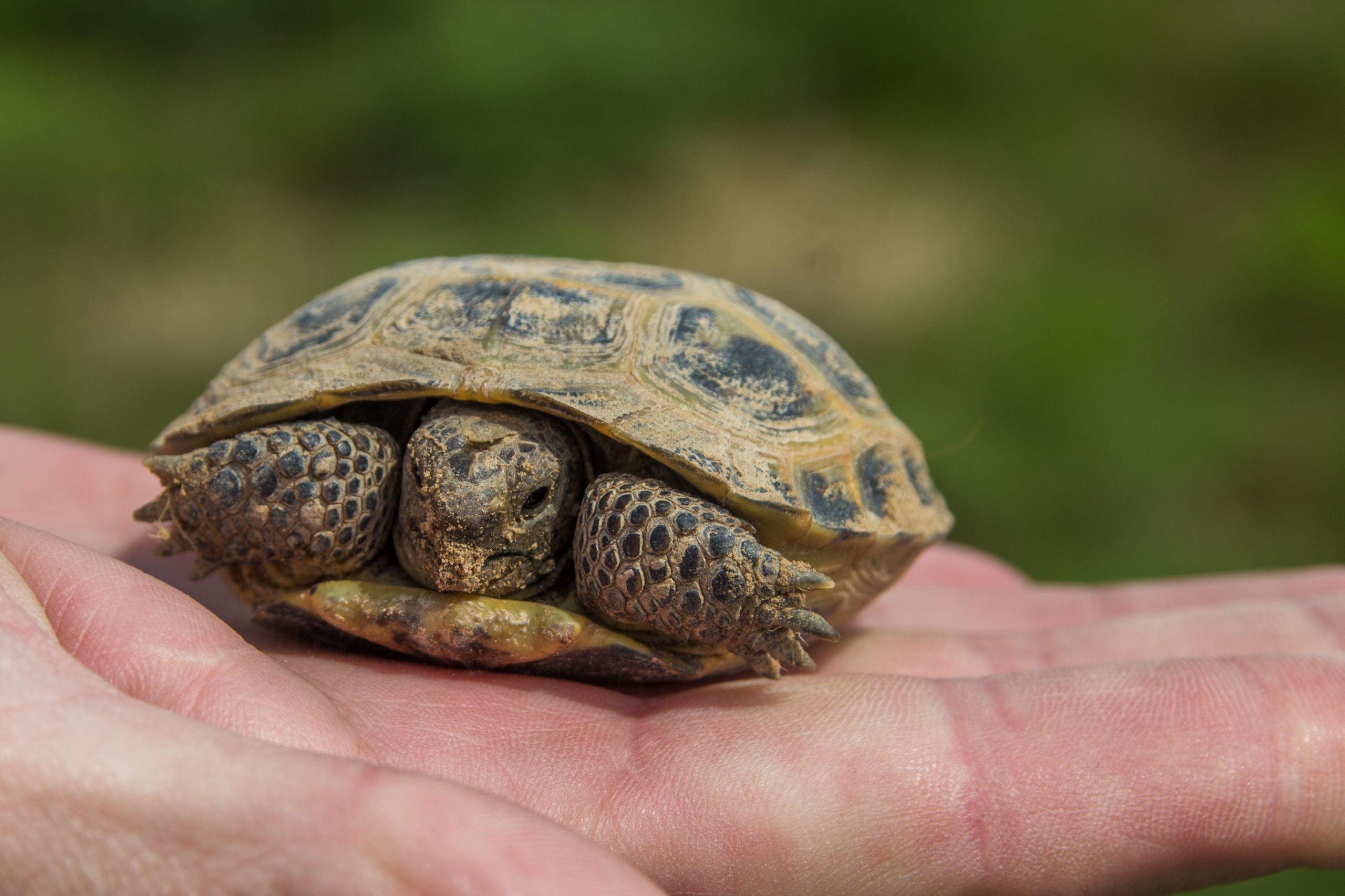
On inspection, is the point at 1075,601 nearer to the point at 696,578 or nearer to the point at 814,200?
the point at 696,578

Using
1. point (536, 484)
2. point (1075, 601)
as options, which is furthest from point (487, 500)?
point (1075, 601)

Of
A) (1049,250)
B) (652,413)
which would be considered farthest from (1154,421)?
(652,413)

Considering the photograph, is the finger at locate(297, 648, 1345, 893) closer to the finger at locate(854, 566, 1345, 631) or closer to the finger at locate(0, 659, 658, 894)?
the finger at locate(0, 659, 658, 894)

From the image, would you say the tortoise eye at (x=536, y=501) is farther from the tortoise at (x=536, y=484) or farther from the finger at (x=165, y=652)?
the finger at (x=165, y=652)

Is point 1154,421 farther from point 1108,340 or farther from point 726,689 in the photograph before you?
point 726,689

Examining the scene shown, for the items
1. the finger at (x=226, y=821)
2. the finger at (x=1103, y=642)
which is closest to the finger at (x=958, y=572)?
the finger at (x=1103, y=642)

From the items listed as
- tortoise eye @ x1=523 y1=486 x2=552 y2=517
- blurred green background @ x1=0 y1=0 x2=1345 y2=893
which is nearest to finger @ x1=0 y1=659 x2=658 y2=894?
tortoise eye @ x1=523 y1=486 x2=552 y2=517
